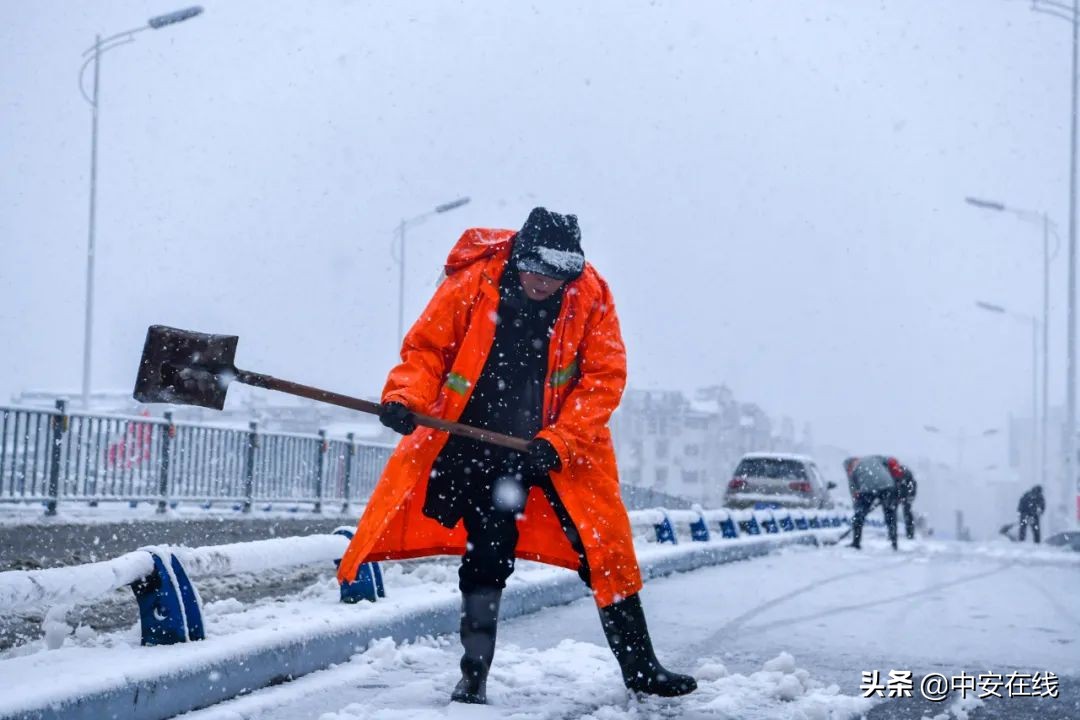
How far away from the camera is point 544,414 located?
178 inches

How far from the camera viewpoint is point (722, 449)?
11288 centimetres

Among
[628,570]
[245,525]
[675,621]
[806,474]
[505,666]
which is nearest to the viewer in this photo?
[628,570]

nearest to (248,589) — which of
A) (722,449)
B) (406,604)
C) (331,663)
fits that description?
(406,604)

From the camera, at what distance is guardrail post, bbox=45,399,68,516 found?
45.6ft

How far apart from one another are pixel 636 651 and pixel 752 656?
153 cm

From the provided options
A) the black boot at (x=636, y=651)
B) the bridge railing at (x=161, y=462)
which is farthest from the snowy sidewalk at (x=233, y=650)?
the bridge railing at (x=161, y=462)

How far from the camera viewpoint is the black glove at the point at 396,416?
A: 13.5 ft

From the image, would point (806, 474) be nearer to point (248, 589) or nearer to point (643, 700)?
point (248, 589)

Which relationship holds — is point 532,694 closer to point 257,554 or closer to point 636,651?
point 636,651

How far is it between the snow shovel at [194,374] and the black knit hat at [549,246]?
22.5 inches

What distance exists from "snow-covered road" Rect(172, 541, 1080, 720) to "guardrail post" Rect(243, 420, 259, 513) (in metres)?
8.59

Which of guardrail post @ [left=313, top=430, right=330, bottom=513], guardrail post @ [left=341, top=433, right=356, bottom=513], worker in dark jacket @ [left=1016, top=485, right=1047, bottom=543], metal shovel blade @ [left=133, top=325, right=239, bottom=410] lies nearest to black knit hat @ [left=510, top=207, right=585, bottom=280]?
metal shovel blade @ [left=133, top=325, right=239, bottom=410]

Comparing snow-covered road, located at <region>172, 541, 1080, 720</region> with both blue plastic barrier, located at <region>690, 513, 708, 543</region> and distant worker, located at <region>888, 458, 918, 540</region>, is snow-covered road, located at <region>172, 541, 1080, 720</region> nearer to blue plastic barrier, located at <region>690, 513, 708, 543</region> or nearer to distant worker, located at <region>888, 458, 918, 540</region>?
blue plastic barrier, located at <region>690, 513, 708, 543</region>

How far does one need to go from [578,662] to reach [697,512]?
7325mm
